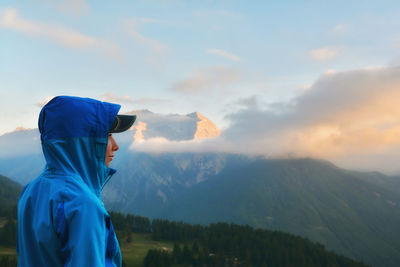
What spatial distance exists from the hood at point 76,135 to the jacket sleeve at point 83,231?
1.72 feet

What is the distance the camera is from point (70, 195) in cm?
290

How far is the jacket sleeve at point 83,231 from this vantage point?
2629 millimetres

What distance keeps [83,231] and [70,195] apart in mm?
414

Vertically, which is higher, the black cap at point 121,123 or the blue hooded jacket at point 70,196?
the black cap at point 121,123

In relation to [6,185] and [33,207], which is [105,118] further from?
[6,185]

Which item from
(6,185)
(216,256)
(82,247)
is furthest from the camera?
(6,185)

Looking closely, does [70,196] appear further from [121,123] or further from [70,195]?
[121,123]

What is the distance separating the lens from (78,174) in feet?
11.0

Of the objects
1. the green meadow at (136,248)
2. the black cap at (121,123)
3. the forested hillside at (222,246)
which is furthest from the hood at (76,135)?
the forested hillside at (222,246)

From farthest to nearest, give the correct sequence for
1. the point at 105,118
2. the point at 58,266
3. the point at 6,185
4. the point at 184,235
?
the point at 6,185
the point at 184,235
the point at 105,118
the point at 58,266

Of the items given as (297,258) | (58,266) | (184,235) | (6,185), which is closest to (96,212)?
(58,266)

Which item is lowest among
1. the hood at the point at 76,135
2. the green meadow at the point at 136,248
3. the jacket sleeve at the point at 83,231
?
the green meadow at the point at 136,248

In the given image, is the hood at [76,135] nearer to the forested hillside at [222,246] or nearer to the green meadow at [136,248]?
the green meadow at [136,248]

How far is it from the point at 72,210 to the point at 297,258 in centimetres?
13525
